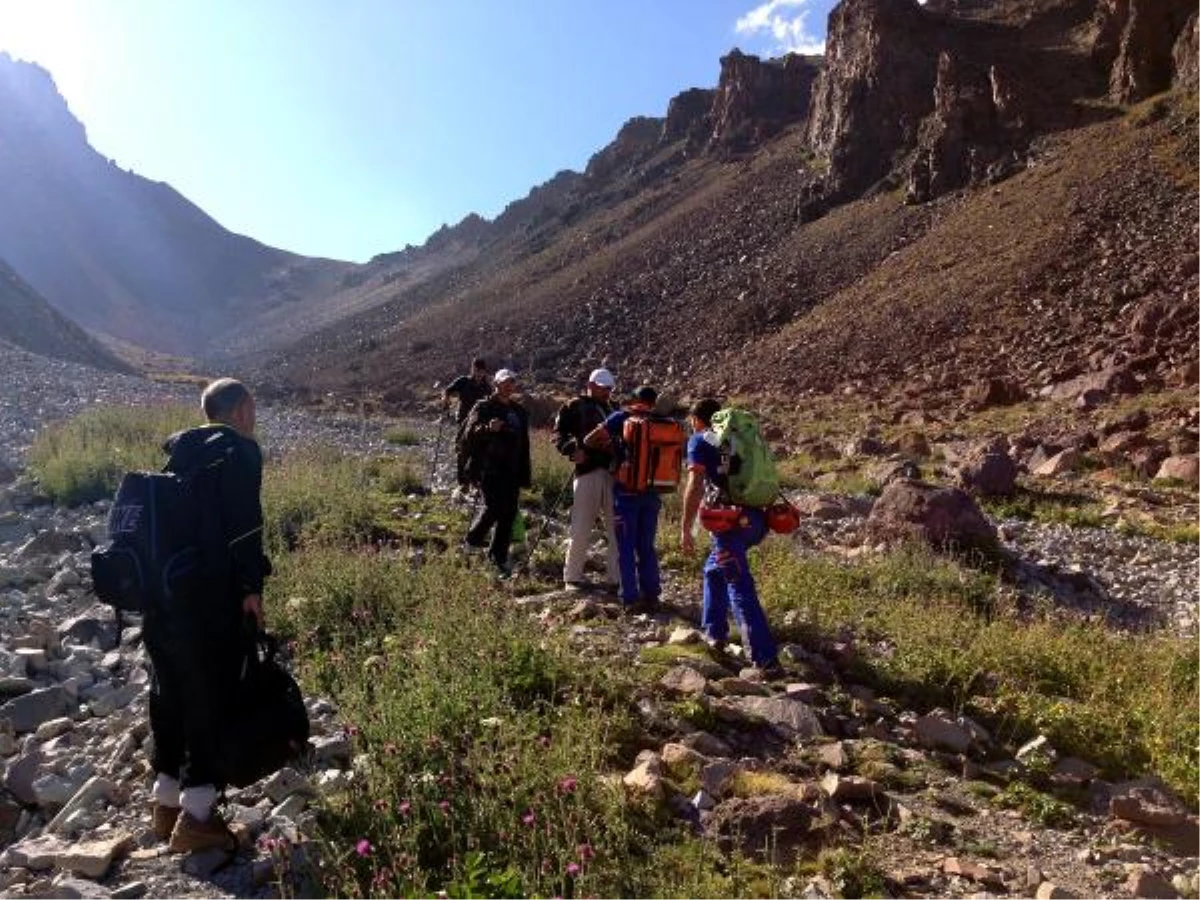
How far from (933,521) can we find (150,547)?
8.43 meters

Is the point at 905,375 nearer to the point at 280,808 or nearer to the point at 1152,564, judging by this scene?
the point at 1152,564

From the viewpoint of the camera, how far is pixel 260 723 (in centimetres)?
404

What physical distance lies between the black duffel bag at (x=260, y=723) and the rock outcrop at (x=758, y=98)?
72.8 meters

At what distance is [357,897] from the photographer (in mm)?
3186

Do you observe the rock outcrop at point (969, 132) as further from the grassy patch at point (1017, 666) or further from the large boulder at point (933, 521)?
the grassy patch at point (1017, 666)

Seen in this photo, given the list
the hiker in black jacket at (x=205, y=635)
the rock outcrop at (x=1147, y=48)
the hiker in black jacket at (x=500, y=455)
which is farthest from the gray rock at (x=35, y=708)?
the rock outcrop at (x=1147, y=48)

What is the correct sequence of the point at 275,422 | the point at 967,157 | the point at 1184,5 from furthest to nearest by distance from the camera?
the point at 967,157
the point at 1184,5
the point at 275,422

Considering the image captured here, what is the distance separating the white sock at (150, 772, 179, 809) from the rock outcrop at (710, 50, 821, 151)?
73.1 meters

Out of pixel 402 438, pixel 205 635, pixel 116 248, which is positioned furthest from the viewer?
pixel 116 248

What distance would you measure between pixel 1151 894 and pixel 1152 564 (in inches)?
320

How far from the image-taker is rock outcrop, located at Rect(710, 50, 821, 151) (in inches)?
2928

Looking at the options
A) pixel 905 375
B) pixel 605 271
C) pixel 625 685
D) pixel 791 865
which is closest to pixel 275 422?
pixel 905 375

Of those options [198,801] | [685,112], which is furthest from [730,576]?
[685,112]

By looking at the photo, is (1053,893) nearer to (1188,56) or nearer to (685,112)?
(1188,56)
